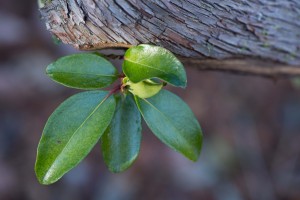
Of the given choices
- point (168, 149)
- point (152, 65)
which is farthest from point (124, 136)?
point (168, 149)

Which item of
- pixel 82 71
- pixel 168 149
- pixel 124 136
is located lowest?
pixel 168 149

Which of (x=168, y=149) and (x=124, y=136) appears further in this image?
(x=168, y=149)

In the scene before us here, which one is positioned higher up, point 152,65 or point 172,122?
point 152,65

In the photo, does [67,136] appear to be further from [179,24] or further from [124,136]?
[179,24]

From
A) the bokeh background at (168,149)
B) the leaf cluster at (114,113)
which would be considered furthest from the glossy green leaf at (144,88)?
the bokeh background at (168,149)

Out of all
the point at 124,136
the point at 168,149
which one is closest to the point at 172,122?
the point at 124,136

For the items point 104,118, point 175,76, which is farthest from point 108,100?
point 175,76
